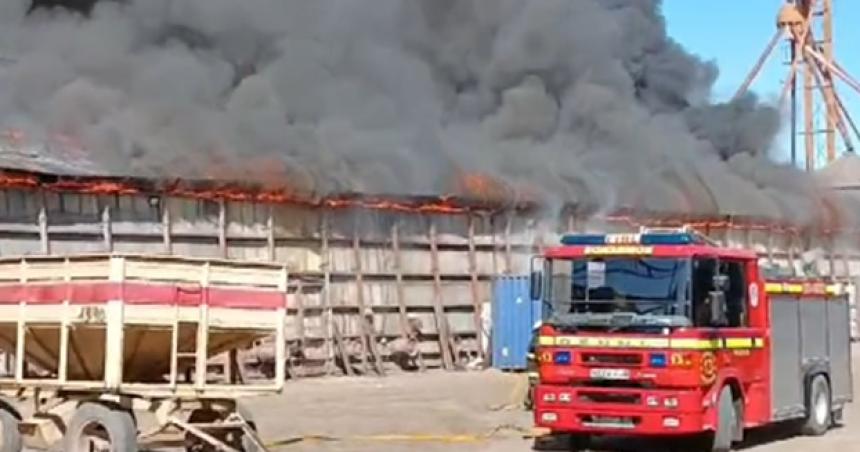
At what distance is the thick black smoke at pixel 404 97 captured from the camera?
28.1 meters

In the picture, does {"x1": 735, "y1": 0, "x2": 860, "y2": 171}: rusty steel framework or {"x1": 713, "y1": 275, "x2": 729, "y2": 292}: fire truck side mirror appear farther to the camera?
{"x1": 735, "y1": 0, "x2": 860, "y2": 171}: rusty steel framework

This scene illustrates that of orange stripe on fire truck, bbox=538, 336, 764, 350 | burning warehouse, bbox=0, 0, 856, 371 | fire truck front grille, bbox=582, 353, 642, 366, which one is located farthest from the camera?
burning warehouse, bbox=0, 0, 856, 371

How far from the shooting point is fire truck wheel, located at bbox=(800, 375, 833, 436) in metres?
17.4

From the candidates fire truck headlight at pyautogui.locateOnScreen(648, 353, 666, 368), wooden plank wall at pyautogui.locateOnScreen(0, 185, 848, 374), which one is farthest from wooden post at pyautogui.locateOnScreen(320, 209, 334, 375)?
fire truck headlight at pyautogui.locateOnScreen(648, 353, 666, 368)

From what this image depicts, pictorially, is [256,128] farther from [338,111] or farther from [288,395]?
[288,395]

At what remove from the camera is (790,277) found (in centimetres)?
1688

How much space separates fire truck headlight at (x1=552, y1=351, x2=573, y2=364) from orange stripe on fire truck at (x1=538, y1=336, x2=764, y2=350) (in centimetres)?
8

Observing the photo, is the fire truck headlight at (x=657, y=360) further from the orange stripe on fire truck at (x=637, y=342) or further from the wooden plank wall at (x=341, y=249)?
the wooden plank wall at (x=341, y=249)

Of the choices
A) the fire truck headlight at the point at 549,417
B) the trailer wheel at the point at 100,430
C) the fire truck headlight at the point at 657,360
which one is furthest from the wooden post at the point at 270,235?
the trailer wheel at the point at 100,430

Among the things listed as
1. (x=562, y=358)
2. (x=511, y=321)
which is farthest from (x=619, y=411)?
(x=511, y=321)

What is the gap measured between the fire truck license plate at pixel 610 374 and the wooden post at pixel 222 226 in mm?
12115

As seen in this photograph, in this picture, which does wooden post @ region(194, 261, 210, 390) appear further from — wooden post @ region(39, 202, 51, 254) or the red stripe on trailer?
wooden post @ region(39, 202, 51, 254)

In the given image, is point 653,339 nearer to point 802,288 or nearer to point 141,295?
point 802,288

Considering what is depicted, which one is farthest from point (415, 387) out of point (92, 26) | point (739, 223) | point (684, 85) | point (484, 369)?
point (684, 85)
